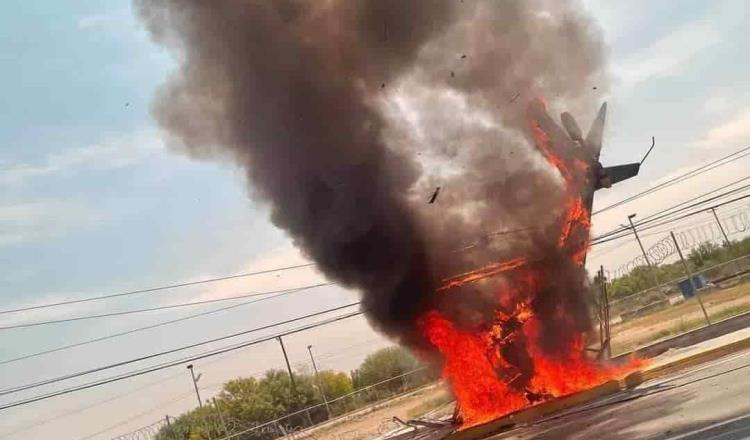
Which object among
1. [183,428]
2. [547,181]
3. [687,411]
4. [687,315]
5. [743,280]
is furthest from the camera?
[183,428]

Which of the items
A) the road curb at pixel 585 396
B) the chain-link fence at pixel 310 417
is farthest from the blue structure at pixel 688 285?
the road curb at pixel 585 396

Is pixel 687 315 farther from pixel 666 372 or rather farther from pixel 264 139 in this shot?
pixel 264 139

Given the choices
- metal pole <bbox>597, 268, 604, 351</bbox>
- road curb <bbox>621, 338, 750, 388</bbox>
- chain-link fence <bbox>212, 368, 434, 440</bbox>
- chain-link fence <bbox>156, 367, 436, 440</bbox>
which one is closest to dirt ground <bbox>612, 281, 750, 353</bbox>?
metal pole <bbox>597, 268, 604, 351</bbox>

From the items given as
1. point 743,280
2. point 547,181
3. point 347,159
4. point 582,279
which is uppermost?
point 347,159

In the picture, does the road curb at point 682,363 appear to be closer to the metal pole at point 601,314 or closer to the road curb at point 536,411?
the road curb at point 536,411

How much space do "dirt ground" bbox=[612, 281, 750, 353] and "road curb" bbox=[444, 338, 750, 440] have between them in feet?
23.4

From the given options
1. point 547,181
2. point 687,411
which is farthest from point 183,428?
point 687,411

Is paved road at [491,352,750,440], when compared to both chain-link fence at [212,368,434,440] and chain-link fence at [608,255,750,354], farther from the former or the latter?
chain-link fence at [212,368,434,440]

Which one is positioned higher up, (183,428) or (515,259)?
(515,259)

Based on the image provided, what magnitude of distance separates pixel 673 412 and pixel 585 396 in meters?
4.10

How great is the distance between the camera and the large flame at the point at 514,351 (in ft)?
47.9

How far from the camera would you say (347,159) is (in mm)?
16516

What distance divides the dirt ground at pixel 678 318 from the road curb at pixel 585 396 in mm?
7146

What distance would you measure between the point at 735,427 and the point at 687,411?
5.72 feet
